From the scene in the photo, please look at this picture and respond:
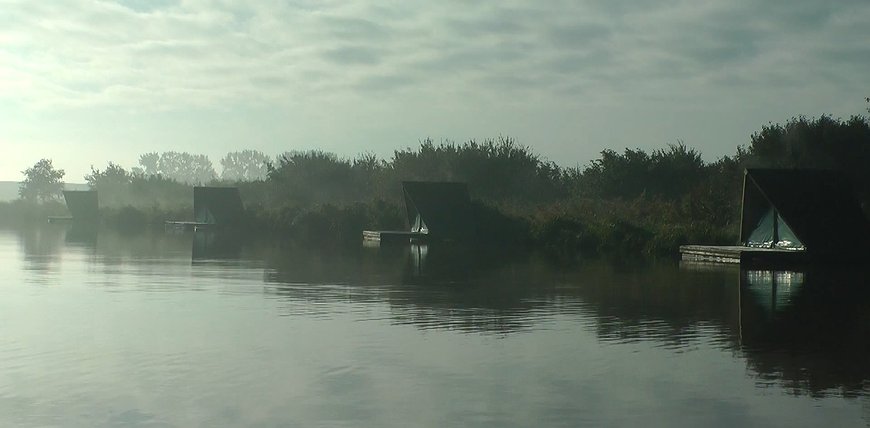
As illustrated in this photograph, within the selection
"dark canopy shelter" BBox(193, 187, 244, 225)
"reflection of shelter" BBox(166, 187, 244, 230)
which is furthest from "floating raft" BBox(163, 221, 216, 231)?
"dark canopy shelter" BBox(193, 187, 244, 225)

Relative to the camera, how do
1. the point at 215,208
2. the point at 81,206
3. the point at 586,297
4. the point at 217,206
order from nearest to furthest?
the point at 586,297
the point at 215,208
the point at 217,206
the point at 81,206

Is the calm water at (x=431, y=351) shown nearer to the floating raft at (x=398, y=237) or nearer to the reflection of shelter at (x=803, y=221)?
the reflection of shelter at (x=803, y=221)

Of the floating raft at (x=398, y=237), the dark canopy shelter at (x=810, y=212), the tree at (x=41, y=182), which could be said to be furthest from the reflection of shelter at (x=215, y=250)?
the tree at (x=41, y=182)

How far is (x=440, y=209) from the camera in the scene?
4544 cm

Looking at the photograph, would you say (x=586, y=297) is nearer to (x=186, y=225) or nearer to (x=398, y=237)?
(x=398, y=237)

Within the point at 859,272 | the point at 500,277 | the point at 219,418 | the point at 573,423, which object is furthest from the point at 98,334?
the point at 859,272

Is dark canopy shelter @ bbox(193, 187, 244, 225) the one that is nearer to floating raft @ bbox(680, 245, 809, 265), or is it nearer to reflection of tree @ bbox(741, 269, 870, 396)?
floating raft @ bbox(680, 245, 809, 265)

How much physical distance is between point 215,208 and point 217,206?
0.68 ft

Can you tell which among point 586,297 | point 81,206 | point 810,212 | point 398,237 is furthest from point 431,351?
point 81,206

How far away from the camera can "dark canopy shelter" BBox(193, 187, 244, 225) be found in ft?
204

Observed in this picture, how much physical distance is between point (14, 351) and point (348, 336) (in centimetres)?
348

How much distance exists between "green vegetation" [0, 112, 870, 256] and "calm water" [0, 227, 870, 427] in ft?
55.5

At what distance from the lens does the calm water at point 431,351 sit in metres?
8.24

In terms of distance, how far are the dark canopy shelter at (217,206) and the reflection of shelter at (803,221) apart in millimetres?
36422
